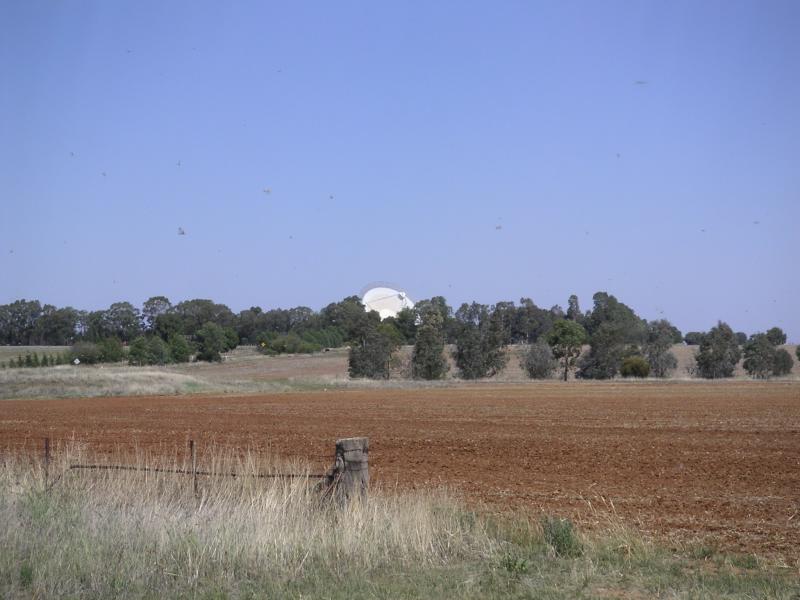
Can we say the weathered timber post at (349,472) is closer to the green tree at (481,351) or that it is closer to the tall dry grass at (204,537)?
the tall dry grass at (204,537)

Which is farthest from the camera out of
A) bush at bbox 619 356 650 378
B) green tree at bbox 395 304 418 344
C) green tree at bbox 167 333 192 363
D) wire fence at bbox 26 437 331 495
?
green tree at bbox 395 304 418 344

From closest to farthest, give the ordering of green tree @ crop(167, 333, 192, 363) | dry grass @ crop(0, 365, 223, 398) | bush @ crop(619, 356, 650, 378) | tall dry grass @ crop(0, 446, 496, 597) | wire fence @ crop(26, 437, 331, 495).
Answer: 1. tall dry grass @ crop(0, 446, 496, 597)
2. wire fence @ crop(26, 437, 331, 495)
3. dry grass @ crop(0, 365, 223, 398)
4. bush @ crop(619, 356, 650, 378)
5. green tree @ crop(167, 333, 192, 363)

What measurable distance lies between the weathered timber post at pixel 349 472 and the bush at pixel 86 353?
350 feet

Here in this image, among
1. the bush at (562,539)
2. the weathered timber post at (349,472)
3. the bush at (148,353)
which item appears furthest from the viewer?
the bush at (148,353)

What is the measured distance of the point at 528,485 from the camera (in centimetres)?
1697

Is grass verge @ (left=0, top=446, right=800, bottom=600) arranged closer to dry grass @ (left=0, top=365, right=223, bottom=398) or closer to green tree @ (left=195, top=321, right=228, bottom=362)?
dry grass @ (left=0, top=365, right=223, bottom=398)

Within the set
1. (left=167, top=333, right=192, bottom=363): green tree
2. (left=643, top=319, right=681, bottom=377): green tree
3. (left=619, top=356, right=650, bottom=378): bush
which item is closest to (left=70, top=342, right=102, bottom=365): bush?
(left=167, top=333, right=192, bottom=363): green tree

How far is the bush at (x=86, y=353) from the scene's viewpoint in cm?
11038

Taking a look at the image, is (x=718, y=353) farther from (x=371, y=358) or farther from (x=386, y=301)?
(x=386, y=301)

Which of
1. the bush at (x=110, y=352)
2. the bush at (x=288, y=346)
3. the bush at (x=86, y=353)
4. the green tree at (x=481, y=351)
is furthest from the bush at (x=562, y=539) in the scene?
the bush at (x=288, y=346)

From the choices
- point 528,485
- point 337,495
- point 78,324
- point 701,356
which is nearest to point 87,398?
point 528,485

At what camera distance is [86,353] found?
364ft

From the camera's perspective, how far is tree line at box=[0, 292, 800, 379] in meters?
97.2

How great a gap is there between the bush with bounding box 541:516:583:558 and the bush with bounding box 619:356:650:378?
3648 inches
